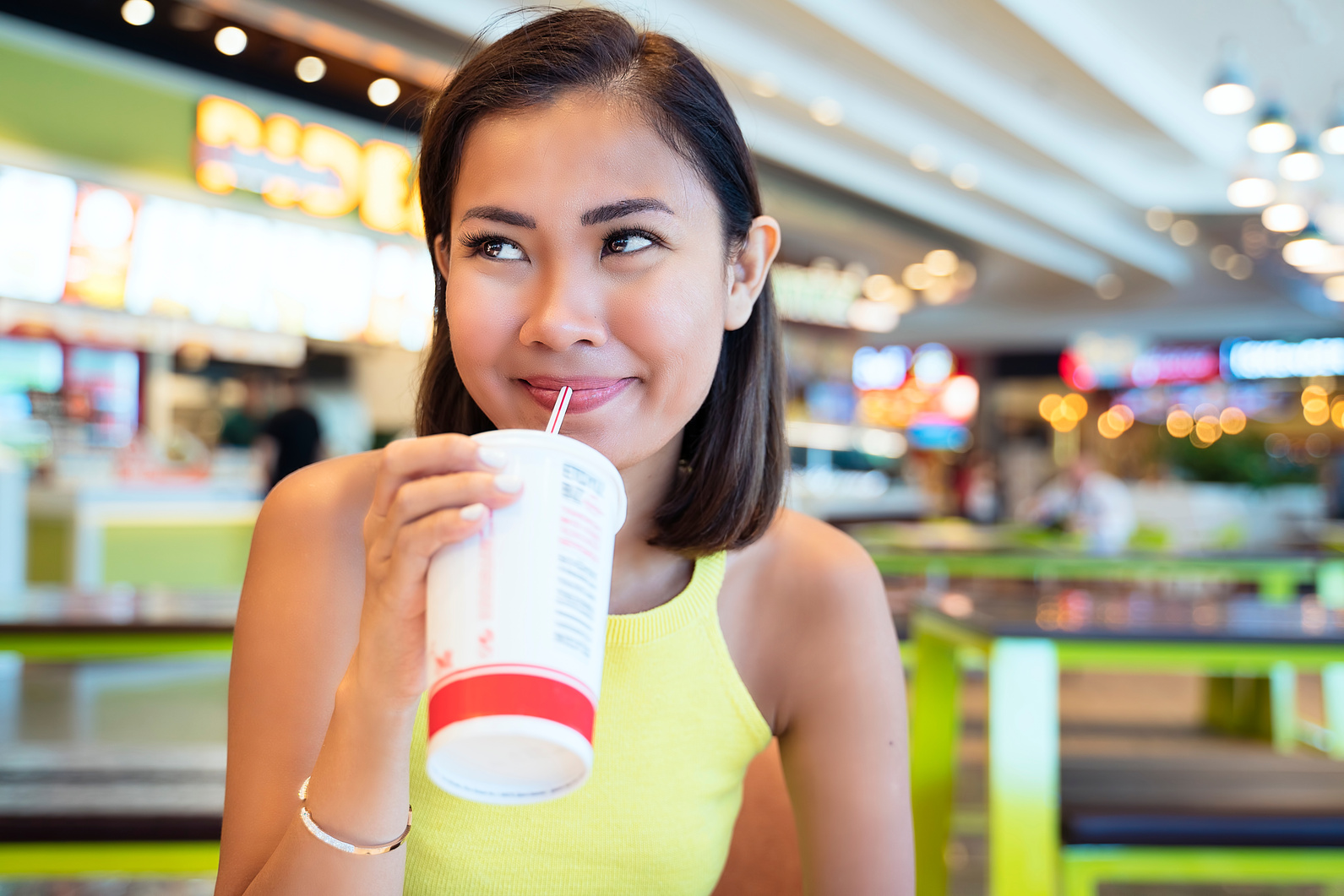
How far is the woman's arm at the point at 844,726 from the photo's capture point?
0.97 meters

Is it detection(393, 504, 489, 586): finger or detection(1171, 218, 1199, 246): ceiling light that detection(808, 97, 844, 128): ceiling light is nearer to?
detection(1171, 218, 1199, 246): ceiling light

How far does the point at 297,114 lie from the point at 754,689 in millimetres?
5364

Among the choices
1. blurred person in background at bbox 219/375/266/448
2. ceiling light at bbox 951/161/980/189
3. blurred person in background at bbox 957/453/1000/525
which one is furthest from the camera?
blurred person in background at bbox 957/453/1000/525

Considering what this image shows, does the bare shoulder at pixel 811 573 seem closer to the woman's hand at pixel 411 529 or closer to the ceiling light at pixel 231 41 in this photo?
the woman's hand at pixel 411 529

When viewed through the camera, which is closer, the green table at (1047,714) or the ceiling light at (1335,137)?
the green table at (1047,714)

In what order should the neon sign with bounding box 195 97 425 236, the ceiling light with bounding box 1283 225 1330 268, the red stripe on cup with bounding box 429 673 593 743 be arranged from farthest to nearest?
1. the ceiling light with bounding box 1283 225 1330 268
2. the neon sign with bounding box 195 97 425 236
3. the red stripe on cup with bounding box 429 673 593 743

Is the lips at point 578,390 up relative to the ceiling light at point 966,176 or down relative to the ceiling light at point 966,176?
down

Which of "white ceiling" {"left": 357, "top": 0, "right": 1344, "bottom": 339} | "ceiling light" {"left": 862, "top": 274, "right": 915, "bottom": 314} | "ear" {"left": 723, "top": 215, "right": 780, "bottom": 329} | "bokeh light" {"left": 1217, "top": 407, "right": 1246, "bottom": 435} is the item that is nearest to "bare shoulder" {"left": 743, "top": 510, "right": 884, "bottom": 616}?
"ear" {"left": 723, "top": 215, "right": 780, "bottom": 329}

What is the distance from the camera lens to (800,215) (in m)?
8.05

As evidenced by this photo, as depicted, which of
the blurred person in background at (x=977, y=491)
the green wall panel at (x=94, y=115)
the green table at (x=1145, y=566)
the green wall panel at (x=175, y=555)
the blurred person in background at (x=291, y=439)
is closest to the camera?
the green table at (x=1145, y=566)

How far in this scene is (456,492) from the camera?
0.55 m

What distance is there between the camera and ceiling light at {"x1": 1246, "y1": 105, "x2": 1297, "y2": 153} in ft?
16.9

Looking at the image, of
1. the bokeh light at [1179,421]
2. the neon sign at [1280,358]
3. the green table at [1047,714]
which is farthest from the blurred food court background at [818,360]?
the bokeh light at [1179,421]

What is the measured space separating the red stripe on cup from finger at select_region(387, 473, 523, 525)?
3.8 inches
